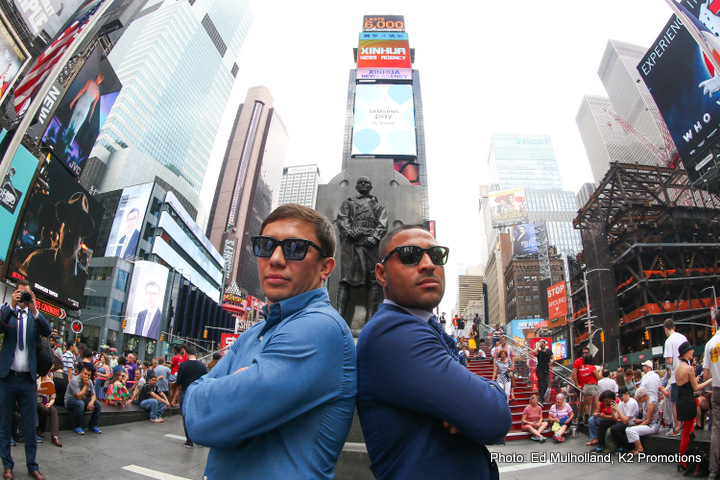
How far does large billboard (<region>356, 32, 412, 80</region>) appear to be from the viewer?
101 ft

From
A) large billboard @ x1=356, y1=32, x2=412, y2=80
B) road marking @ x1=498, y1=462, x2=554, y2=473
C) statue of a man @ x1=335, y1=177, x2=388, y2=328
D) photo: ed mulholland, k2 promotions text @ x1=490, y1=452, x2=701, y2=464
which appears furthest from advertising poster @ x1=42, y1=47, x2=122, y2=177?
road marking @ x1=498, y1=462, x2=554, y2=473

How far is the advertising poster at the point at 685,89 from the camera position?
18.4 m

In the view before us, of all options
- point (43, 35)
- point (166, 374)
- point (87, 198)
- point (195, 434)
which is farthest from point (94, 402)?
point (87, 198)

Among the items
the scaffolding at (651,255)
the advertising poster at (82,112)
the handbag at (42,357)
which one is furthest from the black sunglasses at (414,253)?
the scaffolding at (651,255)

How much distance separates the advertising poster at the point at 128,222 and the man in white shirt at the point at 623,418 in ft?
189

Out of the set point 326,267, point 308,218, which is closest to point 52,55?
point 308,218

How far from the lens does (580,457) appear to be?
682 centimetres

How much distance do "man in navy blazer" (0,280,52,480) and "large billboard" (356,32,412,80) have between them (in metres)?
28.6

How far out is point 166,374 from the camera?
1138 cm

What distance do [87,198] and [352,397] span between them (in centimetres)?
4033

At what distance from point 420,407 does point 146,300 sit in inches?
2310

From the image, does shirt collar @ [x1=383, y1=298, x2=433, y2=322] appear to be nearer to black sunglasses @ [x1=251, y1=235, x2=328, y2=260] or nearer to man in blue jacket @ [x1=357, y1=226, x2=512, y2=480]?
man in blue jacket @ [x1=357, y1=226, x2=512, y2=480]

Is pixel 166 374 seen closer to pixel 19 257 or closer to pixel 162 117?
pixel 19 257

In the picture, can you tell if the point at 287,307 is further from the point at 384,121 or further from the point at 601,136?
the point at 601,136
